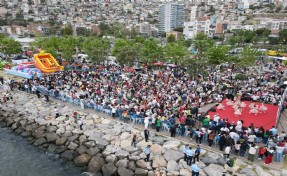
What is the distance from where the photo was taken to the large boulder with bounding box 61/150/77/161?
16.6 m

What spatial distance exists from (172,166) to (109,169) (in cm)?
379

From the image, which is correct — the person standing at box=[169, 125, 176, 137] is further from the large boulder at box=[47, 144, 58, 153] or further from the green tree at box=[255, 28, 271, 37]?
the green tree at box=[255, 28, 271, 37]

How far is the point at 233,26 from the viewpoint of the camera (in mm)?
114000

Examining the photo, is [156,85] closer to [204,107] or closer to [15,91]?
[204,107]

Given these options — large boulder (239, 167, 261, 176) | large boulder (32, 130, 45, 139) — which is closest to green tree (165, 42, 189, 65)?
large boulder (32, 130, 45, 139)

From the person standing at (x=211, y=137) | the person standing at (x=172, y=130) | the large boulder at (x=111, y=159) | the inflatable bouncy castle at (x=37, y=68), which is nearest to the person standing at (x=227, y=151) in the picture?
the person standing at (x=211, y=137)

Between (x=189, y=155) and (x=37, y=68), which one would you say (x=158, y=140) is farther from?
(x=37, y=68)

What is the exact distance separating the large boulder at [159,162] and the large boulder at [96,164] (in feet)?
10.8

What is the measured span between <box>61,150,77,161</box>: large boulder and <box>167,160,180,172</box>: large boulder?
6678mm

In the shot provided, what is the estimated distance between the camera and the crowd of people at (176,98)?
14898 mm

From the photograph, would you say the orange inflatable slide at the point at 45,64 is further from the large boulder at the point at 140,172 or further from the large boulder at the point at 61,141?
Answer: the large boulder at the point at 140,172

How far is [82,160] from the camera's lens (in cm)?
1590

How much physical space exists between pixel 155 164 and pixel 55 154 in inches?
292

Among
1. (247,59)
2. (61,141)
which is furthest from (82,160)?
(247,59)
